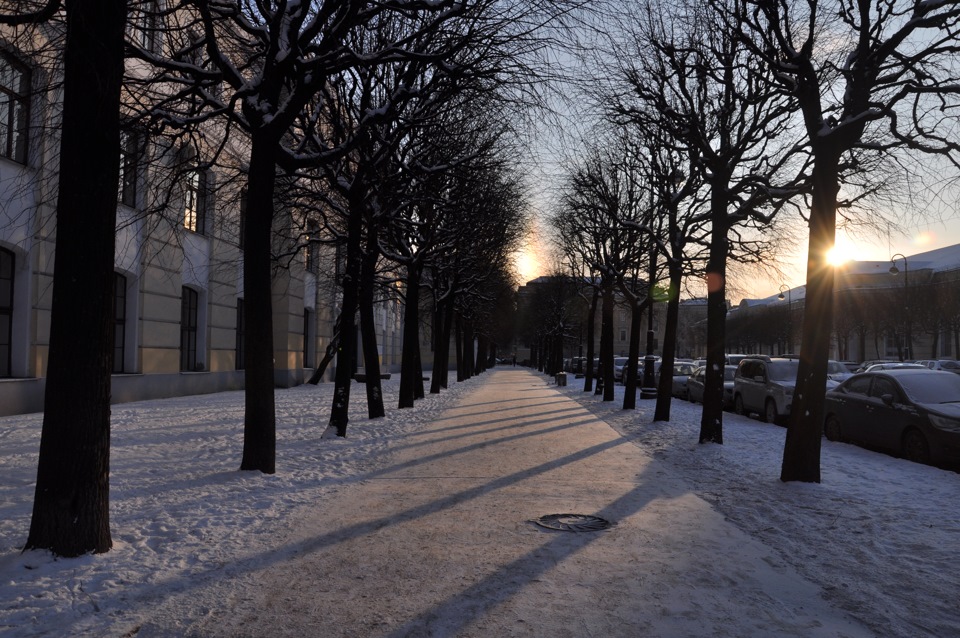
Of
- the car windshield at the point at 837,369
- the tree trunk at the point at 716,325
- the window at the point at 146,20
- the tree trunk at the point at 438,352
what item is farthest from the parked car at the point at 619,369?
the window at the point at 146,20

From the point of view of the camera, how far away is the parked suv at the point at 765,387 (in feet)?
58.2

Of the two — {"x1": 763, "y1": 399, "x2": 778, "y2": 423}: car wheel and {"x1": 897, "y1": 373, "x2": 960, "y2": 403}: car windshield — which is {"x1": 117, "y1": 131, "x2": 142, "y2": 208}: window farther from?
{"x1": 763, "y1": 399, "x2": 778, "y2": 423}: car wheel

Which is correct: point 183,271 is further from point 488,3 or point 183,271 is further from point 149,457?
point 488,3

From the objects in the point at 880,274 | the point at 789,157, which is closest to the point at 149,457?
the point at 789,157

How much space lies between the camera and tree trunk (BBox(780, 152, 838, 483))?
879 centimetres

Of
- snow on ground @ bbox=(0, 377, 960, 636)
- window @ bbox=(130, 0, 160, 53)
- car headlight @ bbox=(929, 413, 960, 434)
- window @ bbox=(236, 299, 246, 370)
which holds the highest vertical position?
window @ bbox=(130, 0, 160, 53)

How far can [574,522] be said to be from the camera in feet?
22.0

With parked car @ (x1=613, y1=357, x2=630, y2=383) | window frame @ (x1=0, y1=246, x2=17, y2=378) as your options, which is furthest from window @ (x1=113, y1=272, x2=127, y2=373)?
parked car @ (x1=613, y1=357, x2=630, y2=383)

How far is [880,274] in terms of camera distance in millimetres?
69812

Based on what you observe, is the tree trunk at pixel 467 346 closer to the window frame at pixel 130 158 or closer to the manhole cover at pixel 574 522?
the window frame at pixel 130 158

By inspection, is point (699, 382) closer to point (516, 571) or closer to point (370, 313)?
point (370, 313)

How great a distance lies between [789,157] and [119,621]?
13.3 metres

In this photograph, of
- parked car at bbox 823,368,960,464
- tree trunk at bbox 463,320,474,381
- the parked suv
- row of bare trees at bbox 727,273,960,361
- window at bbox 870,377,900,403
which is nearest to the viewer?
parked car at bbox 823,368,960,464

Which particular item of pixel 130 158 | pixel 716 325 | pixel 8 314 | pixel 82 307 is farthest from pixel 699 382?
pixel 82 307
